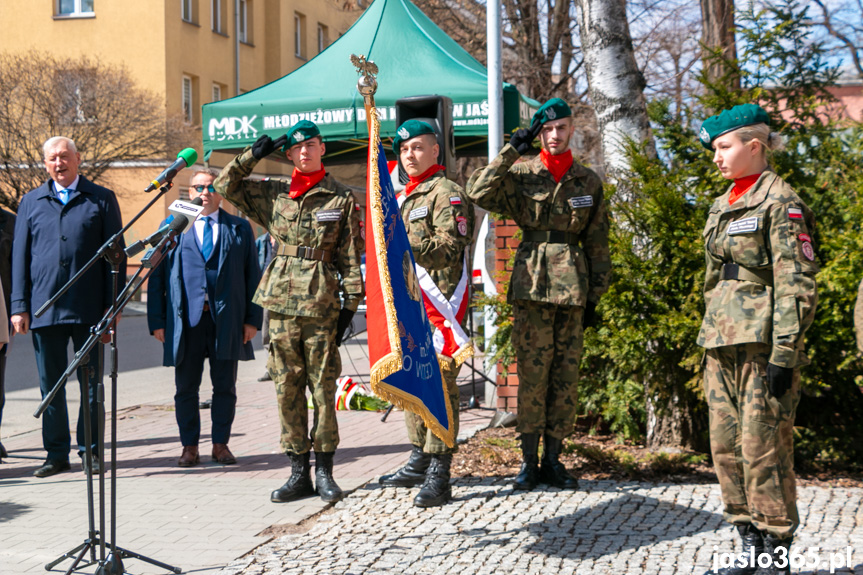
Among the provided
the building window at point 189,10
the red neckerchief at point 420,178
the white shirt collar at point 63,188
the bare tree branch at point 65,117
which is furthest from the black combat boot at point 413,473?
the building window at point 189,10

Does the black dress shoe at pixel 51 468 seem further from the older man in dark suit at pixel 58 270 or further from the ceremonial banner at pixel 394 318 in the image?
the ceremonial banner at pixel 394 318

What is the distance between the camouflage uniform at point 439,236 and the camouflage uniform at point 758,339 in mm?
1668

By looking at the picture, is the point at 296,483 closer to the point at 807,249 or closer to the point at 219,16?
the point at 807,249

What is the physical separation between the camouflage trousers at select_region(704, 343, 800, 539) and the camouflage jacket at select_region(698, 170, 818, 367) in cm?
11

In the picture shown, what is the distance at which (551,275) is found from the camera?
5.90 metres

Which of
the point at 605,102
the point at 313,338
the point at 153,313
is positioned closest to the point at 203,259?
the point at 153,313

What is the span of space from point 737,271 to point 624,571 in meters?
1.45

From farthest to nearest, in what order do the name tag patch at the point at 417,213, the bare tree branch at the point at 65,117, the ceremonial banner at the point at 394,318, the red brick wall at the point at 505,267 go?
the bare tree branch at the point at 65,117 < the red brick wall at the point at 505,267 < the name tag patch at the point at 417,213 < the ceremonial banner at the point at 394,318

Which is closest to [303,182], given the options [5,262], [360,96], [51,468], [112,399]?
[112,399]

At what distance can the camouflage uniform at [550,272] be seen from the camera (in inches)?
233

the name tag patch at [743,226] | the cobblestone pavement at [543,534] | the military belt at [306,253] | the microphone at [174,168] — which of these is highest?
the microphone at [174,168]

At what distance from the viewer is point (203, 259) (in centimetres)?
692

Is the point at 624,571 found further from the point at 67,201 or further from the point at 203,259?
the point at 67,201

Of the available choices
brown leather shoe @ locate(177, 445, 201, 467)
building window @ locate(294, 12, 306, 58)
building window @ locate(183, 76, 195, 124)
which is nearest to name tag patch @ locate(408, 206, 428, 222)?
brown leather shoe @ locate(177, 445, 201, 467)
